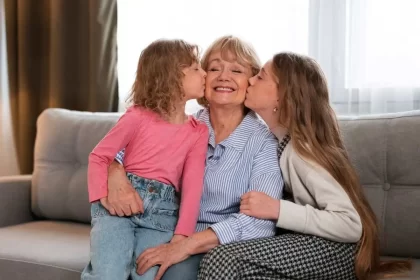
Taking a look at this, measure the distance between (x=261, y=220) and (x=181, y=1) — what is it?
162cm

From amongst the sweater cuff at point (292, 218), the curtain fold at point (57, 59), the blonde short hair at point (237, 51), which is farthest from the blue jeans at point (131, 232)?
the curtain fold at point (57, 59)

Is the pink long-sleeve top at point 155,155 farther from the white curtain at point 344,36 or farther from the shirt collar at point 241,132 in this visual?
the white curtain at point 344,36

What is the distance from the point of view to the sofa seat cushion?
6.79 ft

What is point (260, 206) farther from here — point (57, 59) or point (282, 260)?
point (57, 59)

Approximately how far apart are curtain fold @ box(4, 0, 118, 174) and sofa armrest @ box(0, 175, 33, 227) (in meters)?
0.65

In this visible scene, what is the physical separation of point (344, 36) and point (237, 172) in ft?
3.58

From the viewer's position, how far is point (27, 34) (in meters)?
3.38

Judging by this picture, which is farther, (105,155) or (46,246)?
(46,246)

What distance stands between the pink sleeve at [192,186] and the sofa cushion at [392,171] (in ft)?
1.85

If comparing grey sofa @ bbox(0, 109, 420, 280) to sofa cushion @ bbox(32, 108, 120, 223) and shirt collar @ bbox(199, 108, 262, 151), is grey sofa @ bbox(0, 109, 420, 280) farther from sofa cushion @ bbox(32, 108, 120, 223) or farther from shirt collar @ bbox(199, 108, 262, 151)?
shirt collar @ bbox(199, 108, 262, 151)

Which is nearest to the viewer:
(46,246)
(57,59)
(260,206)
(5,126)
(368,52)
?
(260,206)

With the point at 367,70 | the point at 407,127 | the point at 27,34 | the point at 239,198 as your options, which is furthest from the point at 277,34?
the point at 27,34

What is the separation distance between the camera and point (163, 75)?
6.31ft

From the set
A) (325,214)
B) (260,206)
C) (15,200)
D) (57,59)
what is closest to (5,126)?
(57,59)
